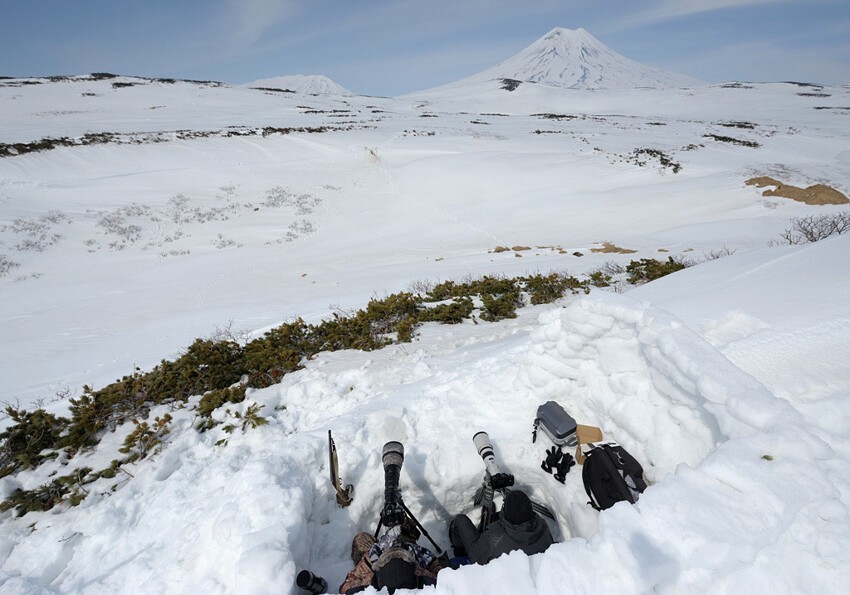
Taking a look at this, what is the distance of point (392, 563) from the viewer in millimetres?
2879

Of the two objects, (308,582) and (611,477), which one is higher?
(611,477)

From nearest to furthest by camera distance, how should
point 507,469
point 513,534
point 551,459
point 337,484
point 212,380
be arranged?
point 513,534 < point 337,484 < point 551,459 < point 507,469 < point 212,380

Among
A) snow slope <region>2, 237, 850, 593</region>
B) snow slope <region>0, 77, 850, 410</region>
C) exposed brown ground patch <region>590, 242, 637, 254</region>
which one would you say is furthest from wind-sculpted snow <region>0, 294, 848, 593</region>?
exposed brown ground patch <region>590, 242, 637, 254</region>

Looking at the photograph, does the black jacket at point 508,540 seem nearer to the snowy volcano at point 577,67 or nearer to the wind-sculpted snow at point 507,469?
the wind-sculpted snow at point 507,469

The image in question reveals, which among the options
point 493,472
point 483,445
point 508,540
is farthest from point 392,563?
point 483,445

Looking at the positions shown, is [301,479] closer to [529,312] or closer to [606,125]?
[529,312]

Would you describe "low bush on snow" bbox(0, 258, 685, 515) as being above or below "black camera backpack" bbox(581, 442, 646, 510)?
below

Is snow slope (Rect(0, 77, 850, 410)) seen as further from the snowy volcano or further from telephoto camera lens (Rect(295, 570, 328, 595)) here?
the snowy volcano

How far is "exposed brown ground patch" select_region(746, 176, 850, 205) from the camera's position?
613 inches

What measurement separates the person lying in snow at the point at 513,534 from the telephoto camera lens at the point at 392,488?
0.76 metres

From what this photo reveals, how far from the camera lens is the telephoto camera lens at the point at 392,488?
11.9ft

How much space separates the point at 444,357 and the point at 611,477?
3.19m

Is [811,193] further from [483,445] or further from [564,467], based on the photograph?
[483,445]

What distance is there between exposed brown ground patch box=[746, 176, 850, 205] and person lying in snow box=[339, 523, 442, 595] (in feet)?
65.1
